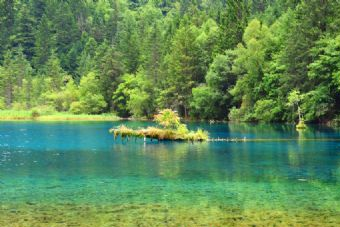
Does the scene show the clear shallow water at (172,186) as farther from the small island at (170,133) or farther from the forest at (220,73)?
the forest at (220,73)

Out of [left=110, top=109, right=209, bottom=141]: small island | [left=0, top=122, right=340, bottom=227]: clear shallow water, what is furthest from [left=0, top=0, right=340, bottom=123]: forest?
[left=0, top=122, right=340, bottom=227]: clear shallow water

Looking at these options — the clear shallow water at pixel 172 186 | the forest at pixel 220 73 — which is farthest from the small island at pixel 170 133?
the forest at pixel 220 73

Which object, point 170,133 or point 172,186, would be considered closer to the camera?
point 172,186

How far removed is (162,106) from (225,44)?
19.0m

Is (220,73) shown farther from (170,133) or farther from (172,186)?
(172,186)

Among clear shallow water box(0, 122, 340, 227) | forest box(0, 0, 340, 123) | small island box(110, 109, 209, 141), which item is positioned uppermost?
forest box(0, 0, 340, 123)

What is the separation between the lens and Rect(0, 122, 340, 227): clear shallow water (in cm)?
2312

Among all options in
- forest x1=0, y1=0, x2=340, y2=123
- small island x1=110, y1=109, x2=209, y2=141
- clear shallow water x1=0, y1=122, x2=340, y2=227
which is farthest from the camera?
forest x1=0, y1=0, x2=340, y2=123

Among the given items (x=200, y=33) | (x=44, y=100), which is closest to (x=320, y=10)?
(x=200, y=33)

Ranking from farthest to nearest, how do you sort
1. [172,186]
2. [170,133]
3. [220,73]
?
[220,73]
[170,133]
[172,186]

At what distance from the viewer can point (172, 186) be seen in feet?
102

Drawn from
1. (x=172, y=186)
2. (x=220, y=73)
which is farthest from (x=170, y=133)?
(x=220, y=73)

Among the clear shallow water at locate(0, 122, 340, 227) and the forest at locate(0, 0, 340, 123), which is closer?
the clear shallow water at locate(0, 122, 340, 227)

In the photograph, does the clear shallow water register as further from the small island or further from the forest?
the forest
